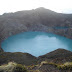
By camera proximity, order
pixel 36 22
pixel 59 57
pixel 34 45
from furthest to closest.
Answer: pixel 36 22 → pixel 34 45 → pixel 59 57

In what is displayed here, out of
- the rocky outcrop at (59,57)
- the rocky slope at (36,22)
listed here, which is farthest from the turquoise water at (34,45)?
the rocky outcrop at (59,57)

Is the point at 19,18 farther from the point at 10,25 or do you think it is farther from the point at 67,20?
the point at 67,20

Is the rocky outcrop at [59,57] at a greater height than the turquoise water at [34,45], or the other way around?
the turquoise water at [34,45]

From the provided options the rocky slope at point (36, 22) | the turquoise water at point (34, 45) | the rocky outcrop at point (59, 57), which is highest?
the rocky slope at point (36, 22)

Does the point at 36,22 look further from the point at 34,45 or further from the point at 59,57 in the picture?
the point at 59,57

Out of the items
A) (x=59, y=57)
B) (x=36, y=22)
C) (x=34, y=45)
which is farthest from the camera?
(x=36, y=22)

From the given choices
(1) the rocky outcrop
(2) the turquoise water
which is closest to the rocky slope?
(2) the turquoise water

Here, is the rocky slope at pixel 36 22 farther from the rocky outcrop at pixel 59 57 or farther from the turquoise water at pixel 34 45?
the rocky outcrop at pixel 59 57

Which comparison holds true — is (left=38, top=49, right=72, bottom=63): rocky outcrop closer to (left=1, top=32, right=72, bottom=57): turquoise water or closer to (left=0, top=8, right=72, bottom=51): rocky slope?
(left=1, top=32, right=72, bottom=57): turquoise water

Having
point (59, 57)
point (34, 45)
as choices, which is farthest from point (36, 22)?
point (59, 57)
